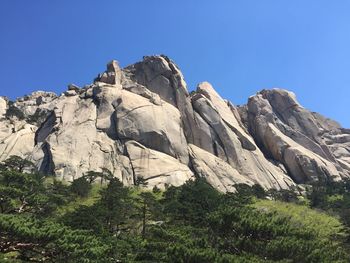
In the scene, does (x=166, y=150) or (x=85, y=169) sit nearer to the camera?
(x=85, y=169)

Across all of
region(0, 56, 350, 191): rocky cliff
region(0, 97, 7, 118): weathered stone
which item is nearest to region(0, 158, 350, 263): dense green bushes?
region(0, 56, 350, 191): rocky cliff

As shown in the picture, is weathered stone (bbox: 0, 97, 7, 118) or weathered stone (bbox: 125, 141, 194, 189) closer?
weathered stone (bbox: 125, 141, 194, 189)

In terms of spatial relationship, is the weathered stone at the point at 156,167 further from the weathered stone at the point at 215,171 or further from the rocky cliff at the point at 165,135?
the weathered stone at the point at 215,171

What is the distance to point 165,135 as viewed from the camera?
80.2 meters

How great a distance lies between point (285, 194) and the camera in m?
75.2

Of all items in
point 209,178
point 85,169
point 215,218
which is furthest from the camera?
point 209,178

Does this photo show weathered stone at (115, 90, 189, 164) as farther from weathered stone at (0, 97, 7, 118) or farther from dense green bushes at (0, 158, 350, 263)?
weathered stone at (0, 97, 7, 118)

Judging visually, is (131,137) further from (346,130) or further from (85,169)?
(346,130)

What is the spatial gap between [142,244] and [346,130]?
3993 inches

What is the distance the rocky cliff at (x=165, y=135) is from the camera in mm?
74938

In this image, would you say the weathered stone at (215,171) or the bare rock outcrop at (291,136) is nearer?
the weathered stone at (215,171)

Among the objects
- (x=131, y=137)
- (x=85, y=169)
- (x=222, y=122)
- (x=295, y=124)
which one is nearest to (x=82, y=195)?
(x=85, y=169)

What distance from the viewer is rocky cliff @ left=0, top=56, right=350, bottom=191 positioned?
74.9 meters

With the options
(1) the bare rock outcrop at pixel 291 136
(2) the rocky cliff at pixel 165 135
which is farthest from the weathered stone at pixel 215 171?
(1) the bare rock outcrop at pixel 291 136
